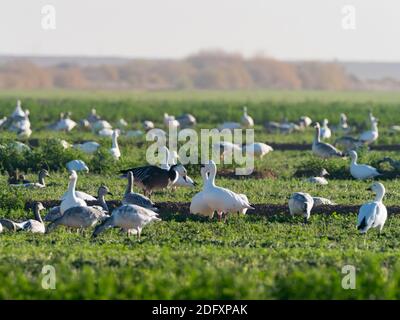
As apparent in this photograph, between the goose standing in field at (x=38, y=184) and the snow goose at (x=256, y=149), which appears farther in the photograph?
the snow goose at (x=256, y=149)

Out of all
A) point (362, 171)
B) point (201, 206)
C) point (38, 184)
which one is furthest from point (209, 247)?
point (362, 171)

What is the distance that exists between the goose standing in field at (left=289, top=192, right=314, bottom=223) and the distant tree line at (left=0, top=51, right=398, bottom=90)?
371ft

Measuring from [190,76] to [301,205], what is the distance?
130m

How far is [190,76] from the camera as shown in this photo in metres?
146

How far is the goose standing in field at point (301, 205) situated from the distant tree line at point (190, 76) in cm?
11300

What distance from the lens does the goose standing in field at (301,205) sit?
1611 cm

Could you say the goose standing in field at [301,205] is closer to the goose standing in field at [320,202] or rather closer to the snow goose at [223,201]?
the snow goose at [223,201]

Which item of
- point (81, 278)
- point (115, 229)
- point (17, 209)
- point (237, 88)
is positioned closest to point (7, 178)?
point (17, 209)

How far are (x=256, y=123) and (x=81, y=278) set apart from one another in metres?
33.9

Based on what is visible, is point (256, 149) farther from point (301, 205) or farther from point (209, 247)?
point (209, 247)

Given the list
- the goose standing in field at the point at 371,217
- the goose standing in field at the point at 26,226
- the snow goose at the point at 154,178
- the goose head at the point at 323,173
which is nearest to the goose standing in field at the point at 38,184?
the snow goose at the point at 154,178

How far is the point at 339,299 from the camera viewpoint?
1084cm

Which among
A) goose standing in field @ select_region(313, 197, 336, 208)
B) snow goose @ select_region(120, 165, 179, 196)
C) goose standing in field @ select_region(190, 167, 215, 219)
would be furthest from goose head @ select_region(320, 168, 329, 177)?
goose standing in field @ select_region(190, 167, 215, 219)
